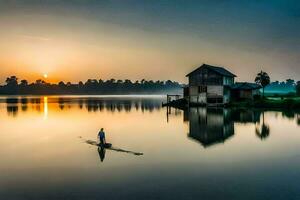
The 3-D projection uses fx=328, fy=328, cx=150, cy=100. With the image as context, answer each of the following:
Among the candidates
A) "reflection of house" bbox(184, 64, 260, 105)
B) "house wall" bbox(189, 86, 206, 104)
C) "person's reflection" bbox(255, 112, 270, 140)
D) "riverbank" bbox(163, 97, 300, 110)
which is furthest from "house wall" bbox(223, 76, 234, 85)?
"person's reflection" bbox(255, 112, 270, 140)

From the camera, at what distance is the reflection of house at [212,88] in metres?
82.1

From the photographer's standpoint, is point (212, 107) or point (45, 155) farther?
point (212, 107)

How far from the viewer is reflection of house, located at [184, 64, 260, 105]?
8206 cm

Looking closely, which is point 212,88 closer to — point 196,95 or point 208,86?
point 208,86

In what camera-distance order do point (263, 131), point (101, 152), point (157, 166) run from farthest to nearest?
point (263, 131) → point (101, 152) → point (157, 166)

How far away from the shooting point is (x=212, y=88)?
82.6 metres

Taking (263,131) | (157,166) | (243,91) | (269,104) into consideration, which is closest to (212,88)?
(243,91)

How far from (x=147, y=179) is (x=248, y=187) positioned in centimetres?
596

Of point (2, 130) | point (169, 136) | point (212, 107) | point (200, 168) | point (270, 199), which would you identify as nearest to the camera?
point (270, 199)

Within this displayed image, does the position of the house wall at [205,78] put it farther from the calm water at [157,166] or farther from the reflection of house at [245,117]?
the calm water at [157,166]

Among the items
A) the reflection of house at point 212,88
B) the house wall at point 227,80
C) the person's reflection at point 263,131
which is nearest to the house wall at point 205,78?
the reflection of house at point 212,88

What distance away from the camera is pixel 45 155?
93.7ft

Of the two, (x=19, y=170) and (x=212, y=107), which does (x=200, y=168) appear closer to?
(x=19, y=170)

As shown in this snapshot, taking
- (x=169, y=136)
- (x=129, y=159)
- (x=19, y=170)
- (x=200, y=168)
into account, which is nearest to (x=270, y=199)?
(x=200, y=168)
